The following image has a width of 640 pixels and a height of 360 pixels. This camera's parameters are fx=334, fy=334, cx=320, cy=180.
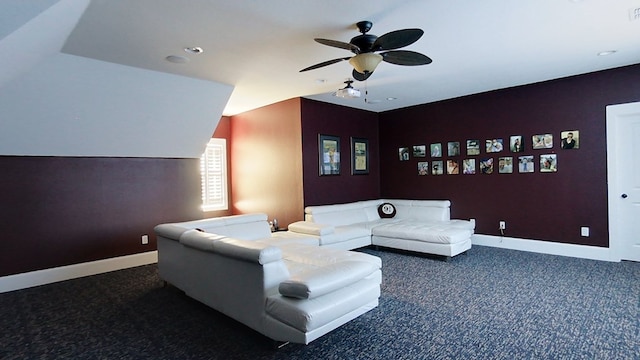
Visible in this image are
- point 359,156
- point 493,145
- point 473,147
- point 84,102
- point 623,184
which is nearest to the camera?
point 84,102

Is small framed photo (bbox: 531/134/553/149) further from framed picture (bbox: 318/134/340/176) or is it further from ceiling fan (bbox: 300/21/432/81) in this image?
ceiling fan (bbox: 300/21/432/81)

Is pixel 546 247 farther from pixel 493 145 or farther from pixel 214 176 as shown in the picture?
pixel 214 176

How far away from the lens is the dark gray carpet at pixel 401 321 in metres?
2.51

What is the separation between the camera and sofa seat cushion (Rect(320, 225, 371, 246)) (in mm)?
4935

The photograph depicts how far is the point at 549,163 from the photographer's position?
5.17 meters

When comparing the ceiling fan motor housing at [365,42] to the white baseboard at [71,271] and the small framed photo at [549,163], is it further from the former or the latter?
the white baseboard at [71,271]

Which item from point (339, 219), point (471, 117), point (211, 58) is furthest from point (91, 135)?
point (471, 117)

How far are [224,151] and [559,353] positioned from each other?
20.8ft

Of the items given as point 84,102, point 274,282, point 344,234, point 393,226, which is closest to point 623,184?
point 393,226

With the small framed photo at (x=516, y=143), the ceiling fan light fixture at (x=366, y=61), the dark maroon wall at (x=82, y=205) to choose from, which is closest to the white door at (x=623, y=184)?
the small framed photo at (x=516, y=143)

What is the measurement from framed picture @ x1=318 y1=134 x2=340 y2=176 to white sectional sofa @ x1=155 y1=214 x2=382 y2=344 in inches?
100

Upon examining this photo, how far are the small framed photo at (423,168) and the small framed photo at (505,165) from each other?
130 cm

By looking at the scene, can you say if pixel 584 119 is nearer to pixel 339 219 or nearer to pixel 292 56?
pixel 339 219

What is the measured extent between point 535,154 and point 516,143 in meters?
0.33
